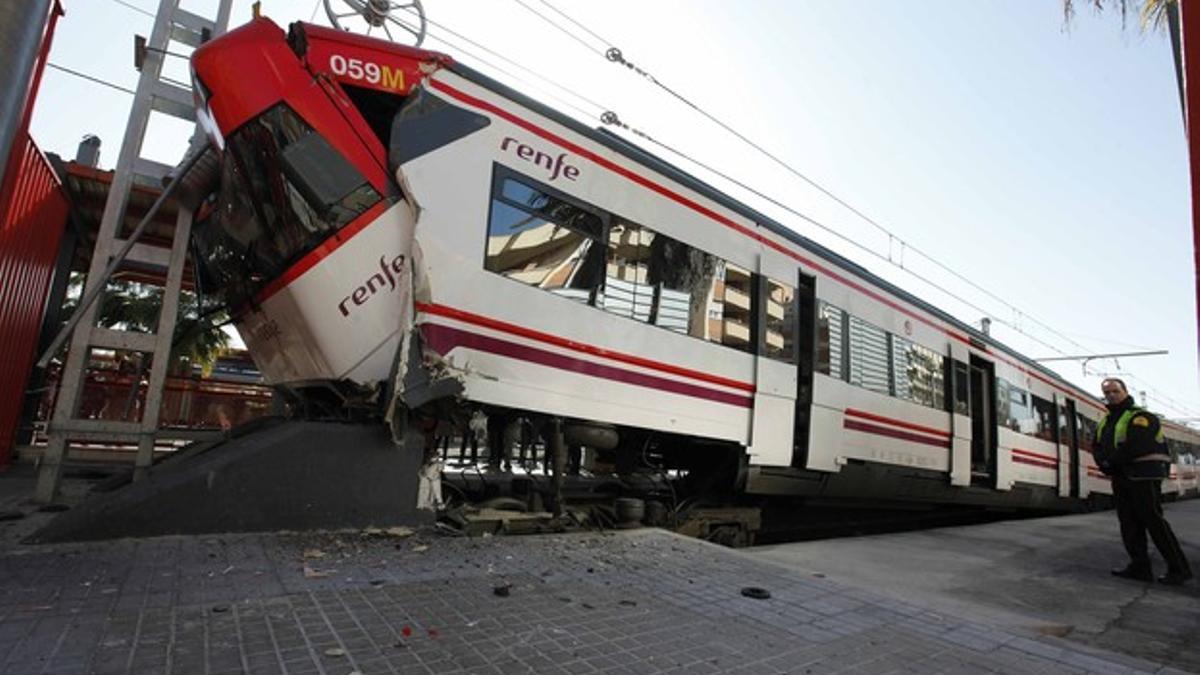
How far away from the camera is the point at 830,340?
807 cm

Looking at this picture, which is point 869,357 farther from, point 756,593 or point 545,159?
point 756,593

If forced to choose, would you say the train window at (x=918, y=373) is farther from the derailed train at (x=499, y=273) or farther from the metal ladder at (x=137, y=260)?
the metal ladder at (x=137, y=260)

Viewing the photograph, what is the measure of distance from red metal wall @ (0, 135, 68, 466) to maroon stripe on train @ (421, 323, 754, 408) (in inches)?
216

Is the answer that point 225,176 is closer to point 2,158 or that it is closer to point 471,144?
point 471,144

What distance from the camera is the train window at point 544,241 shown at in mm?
5195

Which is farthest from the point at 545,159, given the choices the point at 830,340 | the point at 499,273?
the point at 830,340

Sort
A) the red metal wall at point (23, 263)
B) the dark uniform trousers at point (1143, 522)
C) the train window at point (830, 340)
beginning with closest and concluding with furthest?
1. the dark uniform trousers at point (1143, 522)
2. the red metal wall at point (23, 263)
3. the train window at point (830, 340)

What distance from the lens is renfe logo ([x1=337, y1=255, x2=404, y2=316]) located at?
466 cm

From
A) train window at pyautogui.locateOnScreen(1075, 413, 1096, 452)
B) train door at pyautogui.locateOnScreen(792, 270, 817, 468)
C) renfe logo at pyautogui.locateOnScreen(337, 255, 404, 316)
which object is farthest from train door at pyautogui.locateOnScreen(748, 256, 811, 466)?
train window at pyautogui.locateOnScreen(1075, 413, 1096, 452)

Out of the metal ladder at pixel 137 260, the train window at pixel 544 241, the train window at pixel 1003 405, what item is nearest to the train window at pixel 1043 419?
the train window at pixel 1003 405

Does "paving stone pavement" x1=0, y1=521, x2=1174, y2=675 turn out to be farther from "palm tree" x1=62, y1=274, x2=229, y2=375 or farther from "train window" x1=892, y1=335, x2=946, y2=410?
"palm tree" x1=62, y1=274, x2=229, y2=375

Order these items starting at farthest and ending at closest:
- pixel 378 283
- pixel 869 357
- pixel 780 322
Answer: pixel 869 357, pixel 780 322, pixel 378 283

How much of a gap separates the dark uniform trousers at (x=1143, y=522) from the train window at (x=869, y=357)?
302cm

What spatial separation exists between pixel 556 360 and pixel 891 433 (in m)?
5.94
